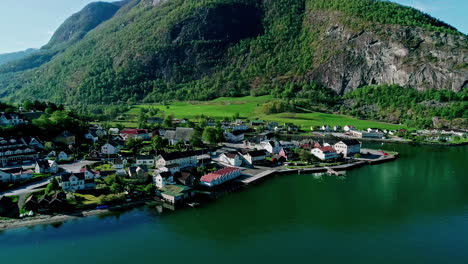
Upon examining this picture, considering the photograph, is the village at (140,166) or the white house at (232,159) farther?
the white house at (232,159)

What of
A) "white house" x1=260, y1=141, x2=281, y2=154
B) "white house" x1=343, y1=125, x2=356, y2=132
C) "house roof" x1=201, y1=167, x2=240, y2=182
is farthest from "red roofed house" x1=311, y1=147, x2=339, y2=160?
"white house" x1=343, y1=125, x2=356, y2=132

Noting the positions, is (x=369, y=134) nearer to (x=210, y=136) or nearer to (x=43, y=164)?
(x=210, y=136)

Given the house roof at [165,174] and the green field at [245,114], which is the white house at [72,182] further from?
the green field at [245,114]

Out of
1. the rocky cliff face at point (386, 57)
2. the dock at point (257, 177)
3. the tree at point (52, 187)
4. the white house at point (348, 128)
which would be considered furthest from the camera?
the rocky cliff face at point (386, 57)

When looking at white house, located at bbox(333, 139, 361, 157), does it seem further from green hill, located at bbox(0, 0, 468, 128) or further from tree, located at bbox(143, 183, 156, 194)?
green hill, located at bbox(0, 0, 468, 128)

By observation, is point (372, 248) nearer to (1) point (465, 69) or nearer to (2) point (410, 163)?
(2) point (410, 163)

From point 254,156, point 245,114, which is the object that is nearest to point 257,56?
point 245,114

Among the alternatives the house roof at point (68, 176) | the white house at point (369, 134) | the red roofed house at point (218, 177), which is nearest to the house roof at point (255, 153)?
the red roofed house at point (218, 177)
